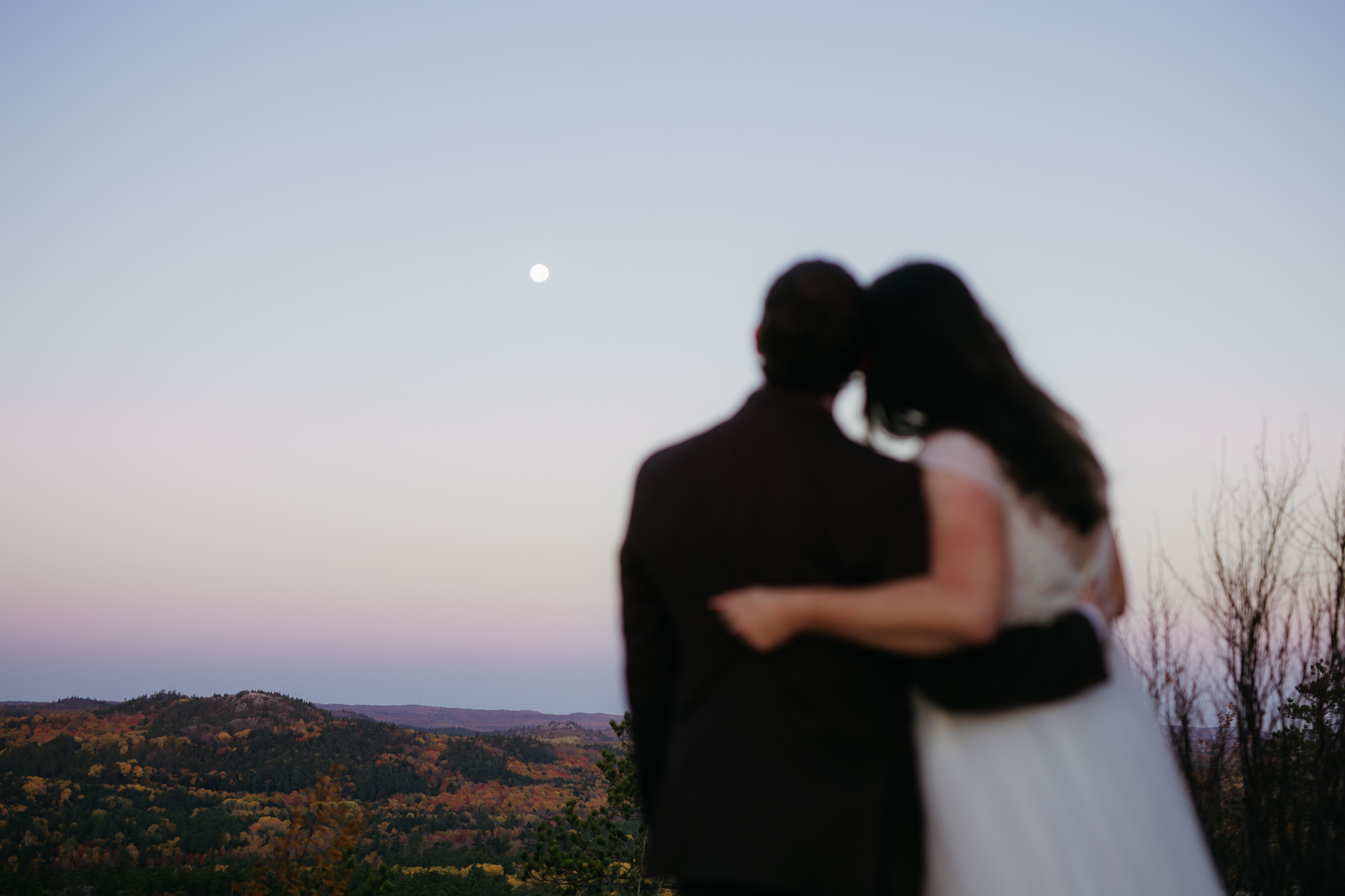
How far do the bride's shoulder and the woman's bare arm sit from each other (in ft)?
0.10

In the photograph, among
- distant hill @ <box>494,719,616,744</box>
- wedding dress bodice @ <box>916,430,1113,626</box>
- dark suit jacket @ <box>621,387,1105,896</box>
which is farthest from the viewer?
distant hill @ <box>494,719,616,744</box>

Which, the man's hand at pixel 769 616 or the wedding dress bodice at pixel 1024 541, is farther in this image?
the wedding dress bodice at pixel 1024 541

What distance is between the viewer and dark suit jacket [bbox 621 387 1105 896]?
1216 millimetres

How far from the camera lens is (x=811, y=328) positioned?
1.39 m

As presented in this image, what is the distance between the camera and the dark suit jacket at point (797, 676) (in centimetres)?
122

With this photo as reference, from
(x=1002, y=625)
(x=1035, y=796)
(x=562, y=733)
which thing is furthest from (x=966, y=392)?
(x=562, y=733)

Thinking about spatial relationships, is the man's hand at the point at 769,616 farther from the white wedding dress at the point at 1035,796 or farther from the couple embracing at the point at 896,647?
the white wedding dress at the point at 1035,796

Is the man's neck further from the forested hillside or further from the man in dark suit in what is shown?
the forested hillside

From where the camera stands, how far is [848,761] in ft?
4.05

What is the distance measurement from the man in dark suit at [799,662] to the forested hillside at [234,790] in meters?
9.46

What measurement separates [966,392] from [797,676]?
55 centimetres

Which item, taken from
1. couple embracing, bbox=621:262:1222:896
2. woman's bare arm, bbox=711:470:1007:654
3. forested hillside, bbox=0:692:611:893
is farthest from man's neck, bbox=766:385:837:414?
forested hillside, bbox=0:692:611:893

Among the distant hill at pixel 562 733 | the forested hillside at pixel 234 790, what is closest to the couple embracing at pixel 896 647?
the forested hillside at pixel 234 790

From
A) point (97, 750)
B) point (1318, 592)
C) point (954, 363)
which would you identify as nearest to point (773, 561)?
point (954, 363)
